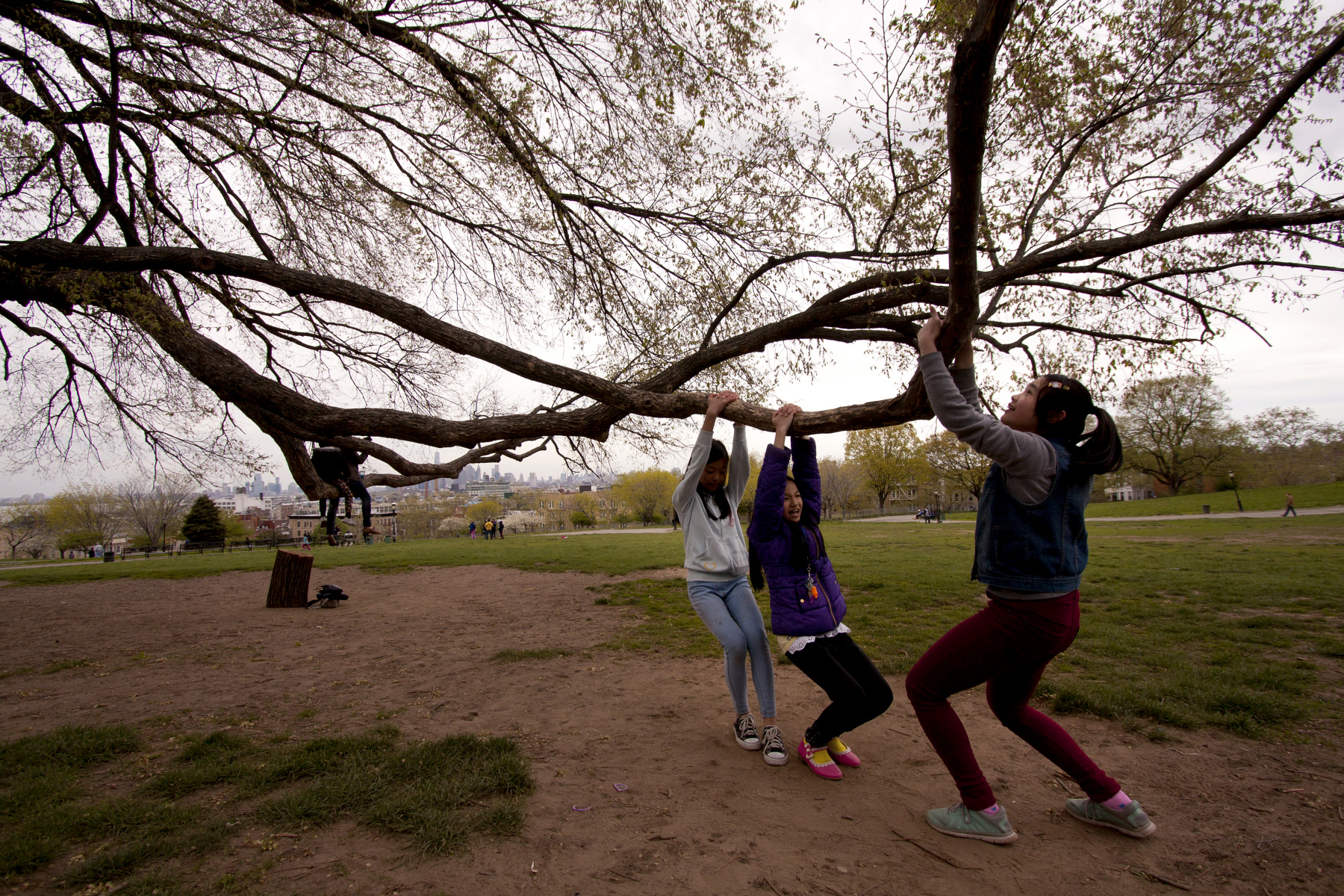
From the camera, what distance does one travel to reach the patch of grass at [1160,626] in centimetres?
417

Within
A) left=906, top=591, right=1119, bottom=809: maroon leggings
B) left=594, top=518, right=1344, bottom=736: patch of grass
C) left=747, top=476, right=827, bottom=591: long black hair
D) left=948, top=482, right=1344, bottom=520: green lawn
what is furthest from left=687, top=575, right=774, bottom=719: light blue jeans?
left=948, top=482, right=1344, bottom=520: green lawn

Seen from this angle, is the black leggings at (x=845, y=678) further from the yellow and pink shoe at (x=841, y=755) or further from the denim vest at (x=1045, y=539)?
the denim vest at (x=1045, y=539)

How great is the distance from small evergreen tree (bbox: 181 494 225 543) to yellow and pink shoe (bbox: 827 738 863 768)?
5294 cm

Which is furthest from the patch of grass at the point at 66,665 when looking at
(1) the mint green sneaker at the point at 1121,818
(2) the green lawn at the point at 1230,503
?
(2) the green lawn at the point at 1230,503

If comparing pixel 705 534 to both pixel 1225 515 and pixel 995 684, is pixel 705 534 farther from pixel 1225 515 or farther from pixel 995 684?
pixel 1225 515

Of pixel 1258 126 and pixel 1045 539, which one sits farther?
pixel 1258 126

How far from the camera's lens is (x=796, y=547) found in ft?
10.8

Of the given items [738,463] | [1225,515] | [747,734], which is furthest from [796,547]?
[1225,515]

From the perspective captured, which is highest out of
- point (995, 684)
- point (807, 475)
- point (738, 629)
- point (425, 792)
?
point (807, 475)

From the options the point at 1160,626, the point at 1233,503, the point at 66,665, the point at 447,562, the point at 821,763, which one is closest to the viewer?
the point at 821,763

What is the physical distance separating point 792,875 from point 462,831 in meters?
1.50

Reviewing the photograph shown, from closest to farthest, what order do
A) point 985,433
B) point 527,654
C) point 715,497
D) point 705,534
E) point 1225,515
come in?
1. point 985,433
2. point 705,534
3. point 715,497
4. point 527,654
5. point 1225,515

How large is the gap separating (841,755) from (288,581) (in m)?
9.75

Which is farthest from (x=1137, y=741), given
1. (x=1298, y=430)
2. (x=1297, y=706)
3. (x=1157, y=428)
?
(x=1298, y=430)
